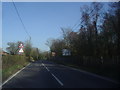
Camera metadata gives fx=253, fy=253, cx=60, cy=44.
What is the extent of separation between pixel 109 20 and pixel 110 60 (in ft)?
23.8

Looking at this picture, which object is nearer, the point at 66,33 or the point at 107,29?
the point at 107,29

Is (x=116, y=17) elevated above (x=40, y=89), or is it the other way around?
(x=116, y=17)

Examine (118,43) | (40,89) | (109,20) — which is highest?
(109,20)

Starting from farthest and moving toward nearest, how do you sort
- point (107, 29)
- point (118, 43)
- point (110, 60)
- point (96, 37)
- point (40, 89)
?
point (96, 37)
point (107, 29)
point (118, 43)
point (110, 60)
point (40, 89)

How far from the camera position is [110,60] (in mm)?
33719

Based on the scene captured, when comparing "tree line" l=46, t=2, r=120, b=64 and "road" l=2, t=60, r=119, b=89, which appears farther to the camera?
"tree line" l=46, t=2, r=120, b=64

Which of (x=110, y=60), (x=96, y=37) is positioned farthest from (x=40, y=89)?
(x=96, y=37)

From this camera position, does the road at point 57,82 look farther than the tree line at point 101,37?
No

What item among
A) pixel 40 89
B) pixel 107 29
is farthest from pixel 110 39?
pixel 40 89

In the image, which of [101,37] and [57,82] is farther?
[101,37]

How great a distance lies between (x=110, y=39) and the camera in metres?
41.1

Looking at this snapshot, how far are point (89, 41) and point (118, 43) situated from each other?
11705 millimetres

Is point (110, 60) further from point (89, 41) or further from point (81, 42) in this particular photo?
point (81, 42)

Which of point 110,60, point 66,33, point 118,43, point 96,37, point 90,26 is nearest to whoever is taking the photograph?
point 110,60
